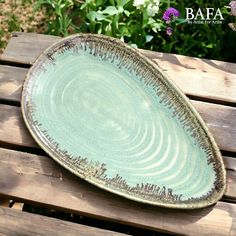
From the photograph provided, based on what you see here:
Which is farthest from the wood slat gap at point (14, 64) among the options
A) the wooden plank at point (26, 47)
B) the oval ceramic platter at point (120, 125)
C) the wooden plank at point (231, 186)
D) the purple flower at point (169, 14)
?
the wooden plank at point (231, 186)

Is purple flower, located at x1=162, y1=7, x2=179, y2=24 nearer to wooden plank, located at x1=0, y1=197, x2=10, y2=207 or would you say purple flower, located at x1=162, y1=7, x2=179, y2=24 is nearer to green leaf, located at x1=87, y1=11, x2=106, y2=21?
green leaf, located at x1=87, y1=11, x2=106, y2=21

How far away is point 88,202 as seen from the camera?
1.59 meters

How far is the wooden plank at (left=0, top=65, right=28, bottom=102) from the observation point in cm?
188

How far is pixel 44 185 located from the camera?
1642mm

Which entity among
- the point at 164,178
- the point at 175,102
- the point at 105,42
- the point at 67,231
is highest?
the point at 105,42

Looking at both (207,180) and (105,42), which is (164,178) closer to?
(207,180)

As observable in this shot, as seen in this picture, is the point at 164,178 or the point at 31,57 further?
the point at 31,57

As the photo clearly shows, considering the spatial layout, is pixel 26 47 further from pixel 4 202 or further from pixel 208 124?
pixel 208 124

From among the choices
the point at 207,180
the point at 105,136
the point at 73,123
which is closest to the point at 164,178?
the point at 207,180

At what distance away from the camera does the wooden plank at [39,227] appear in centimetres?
157

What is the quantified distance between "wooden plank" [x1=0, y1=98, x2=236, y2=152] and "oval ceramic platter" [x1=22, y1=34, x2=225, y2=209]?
60mm

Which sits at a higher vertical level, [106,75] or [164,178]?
[106,75]

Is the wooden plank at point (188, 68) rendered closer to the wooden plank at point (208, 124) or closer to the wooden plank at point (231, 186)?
the wooden plank at point (208, 124)

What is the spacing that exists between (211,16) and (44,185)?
110 cm
